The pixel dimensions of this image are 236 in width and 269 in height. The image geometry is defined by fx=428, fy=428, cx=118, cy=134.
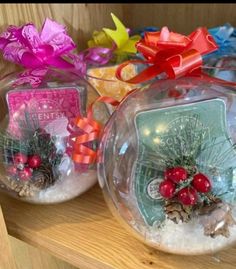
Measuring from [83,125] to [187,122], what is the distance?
0.16 metres

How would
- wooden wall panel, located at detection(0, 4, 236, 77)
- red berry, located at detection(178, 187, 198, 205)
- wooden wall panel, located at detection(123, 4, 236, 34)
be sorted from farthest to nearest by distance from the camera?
1. wooden wall panel, located at detection(123, 4, 236, 34)
2. wooden wall panel, located at detection(0, 4, 236, 77)
3. red berry, located at detection(178, 187, 198, 205)

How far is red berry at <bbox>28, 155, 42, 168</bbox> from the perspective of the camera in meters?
0.56

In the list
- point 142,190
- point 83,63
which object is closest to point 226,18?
point 83,63

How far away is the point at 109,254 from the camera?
0.51 meters

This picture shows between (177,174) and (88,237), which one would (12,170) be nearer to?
(88,237)

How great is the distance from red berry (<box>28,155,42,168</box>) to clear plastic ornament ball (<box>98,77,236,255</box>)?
11cm

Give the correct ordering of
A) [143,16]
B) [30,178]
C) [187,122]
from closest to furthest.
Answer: [187,122] < [30,178] < [143,16]

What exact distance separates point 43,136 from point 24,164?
4 cm

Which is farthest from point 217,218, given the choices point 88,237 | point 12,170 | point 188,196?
point 12,170

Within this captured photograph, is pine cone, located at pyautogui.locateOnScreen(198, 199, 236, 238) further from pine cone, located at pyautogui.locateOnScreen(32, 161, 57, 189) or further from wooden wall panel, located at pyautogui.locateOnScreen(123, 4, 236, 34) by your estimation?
wooden wall panel, located at pyautogui.locateOnScreen(123, 4, 236, 34)

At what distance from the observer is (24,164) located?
0.57 meters

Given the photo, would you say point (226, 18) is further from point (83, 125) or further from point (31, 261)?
point (31, 261)

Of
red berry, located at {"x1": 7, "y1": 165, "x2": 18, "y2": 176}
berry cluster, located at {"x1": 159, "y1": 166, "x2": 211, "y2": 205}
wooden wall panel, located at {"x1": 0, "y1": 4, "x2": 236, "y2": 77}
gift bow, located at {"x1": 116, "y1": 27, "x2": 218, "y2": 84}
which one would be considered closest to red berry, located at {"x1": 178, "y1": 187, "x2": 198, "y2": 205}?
berry cluster, located at {"x1": 159, "y1": 166, "x2": 211, "y2": 205}

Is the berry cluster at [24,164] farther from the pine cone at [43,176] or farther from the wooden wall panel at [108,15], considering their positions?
the wooden wall panel at [108,15]
